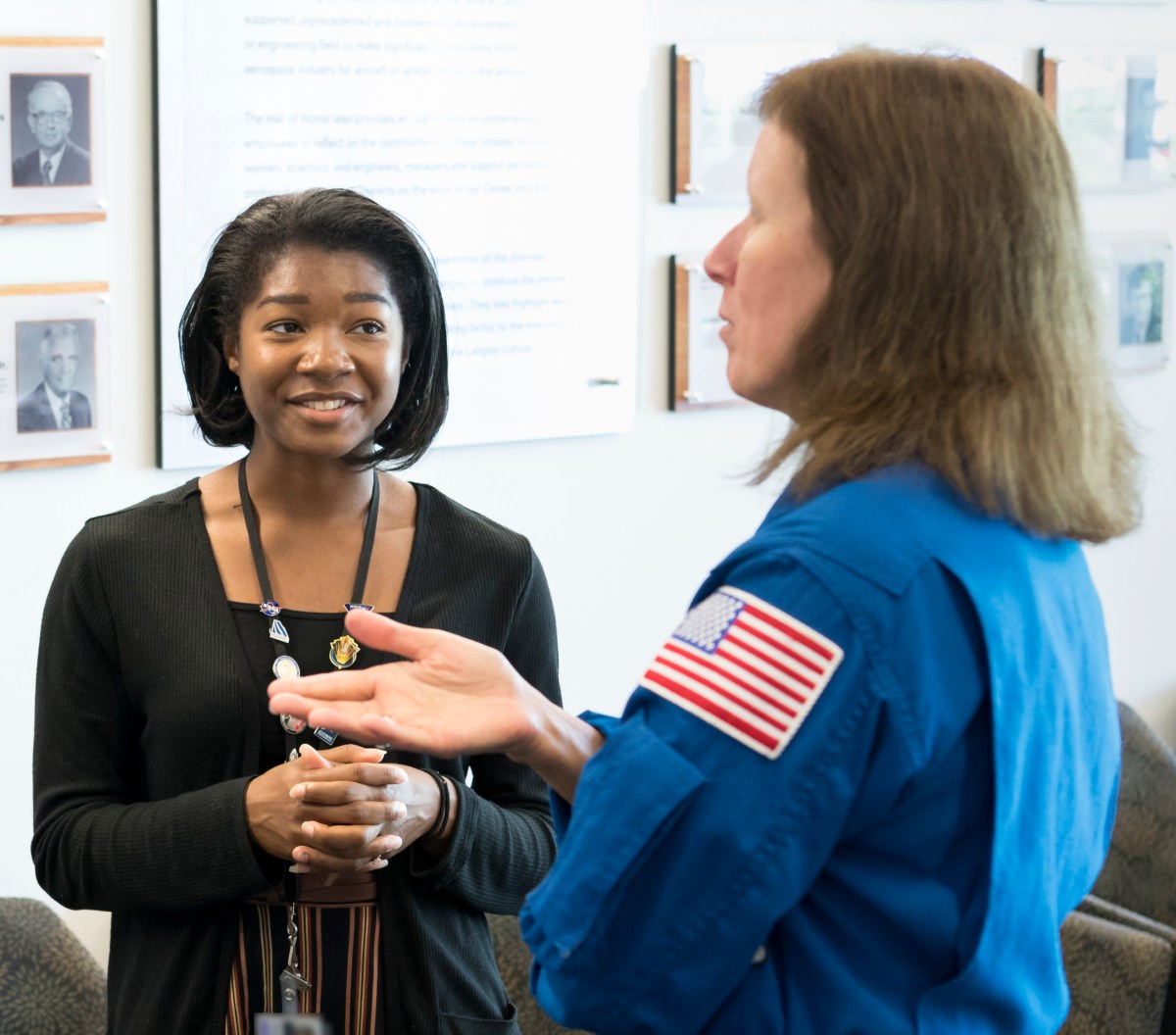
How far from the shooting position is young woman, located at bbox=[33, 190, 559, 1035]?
1.64 m

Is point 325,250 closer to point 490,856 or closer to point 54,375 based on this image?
point 490,856

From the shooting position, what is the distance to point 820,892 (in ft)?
3.69

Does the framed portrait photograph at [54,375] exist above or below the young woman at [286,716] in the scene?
above

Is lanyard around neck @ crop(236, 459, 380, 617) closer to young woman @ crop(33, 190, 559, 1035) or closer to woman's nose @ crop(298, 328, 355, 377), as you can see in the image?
young woman @ crop(33, 190, 559, 1035)

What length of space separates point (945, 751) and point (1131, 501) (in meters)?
0.34

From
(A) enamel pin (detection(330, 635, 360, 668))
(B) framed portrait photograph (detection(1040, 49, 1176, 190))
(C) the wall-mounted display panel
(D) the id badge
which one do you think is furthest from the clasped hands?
(B) framed portrait photograph (detection(1040, 49, 1176, 190))

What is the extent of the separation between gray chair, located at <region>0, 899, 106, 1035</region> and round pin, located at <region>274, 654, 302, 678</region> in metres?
1.23

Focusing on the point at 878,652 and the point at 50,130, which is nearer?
the point at 878,652

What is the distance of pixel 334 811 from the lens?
62.2 inches

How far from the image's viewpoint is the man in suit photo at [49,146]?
259cm

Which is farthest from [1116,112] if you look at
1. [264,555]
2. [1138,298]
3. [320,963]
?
[320,963]

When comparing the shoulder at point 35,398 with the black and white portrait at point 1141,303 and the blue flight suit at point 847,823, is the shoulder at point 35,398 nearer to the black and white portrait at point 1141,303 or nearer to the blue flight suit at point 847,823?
the blue flight suit at point 847,823

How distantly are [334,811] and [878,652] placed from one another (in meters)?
0.70

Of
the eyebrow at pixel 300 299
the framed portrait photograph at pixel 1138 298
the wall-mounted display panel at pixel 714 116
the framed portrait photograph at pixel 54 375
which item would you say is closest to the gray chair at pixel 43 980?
the framed portrait photograph at pixel 54 375
